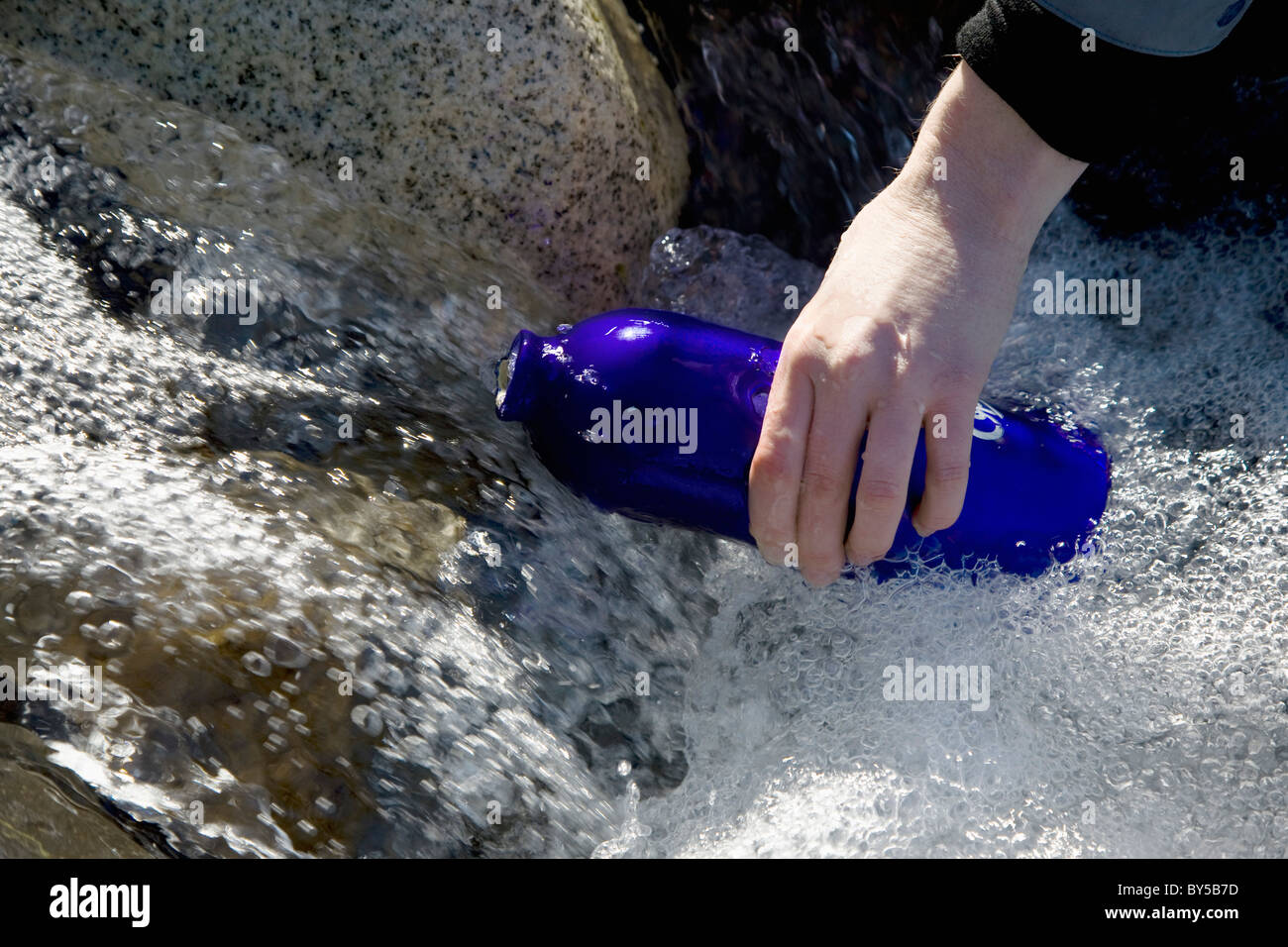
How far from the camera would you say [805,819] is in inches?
48.6

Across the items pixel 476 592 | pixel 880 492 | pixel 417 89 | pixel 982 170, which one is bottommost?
pixel 476 592

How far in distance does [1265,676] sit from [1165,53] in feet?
2.82

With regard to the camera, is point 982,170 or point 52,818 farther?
point 982,170

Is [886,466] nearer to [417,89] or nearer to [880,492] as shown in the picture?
[880,492]

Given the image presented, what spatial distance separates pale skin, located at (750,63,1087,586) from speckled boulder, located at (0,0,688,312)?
2.44 ft

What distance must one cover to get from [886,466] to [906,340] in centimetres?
14

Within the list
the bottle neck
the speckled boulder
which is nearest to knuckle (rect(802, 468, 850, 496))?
the bottle neck

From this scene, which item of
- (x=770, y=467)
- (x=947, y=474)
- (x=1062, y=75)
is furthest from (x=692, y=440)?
(x=1062, y=75)

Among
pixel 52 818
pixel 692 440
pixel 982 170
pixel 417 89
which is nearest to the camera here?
pixel 52 818

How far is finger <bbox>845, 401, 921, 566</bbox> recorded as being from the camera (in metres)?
1.03

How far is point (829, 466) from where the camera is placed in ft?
3.45

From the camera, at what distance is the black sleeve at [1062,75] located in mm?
1069
